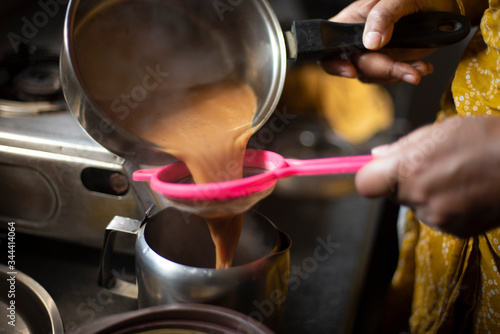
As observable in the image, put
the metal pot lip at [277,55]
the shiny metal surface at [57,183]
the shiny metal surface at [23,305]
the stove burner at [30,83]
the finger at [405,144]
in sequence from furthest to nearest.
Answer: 1. the stove burner at [30,83]
2. the shiny metal surface at [57,183]
3. the metal pot lip at [277,55]
4. the shiny metal surface at [23,305]
5. the finger at [405,144]

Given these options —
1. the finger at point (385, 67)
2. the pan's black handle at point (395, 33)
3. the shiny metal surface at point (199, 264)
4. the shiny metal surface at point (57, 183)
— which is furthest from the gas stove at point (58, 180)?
the finger at point (385, 67)

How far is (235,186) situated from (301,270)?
430 millimetres

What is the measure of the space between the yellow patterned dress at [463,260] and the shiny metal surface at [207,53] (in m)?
0.37

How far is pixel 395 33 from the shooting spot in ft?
2.68

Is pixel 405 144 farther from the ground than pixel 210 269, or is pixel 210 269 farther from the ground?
pixel 405 144

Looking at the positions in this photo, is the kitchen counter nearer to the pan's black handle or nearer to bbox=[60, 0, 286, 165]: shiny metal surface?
bbox=[60, 0, 286, 165]: shiny metal surface

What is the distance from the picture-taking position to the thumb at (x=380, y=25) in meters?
0.78

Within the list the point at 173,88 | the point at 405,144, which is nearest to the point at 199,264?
the point at 173,88

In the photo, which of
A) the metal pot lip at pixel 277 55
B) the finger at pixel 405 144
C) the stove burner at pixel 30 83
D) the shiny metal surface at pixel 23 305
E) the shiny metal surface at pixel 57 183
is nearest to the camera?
the finger at pixel 405 144

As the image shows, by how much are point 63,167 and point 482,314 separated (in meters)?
0.88

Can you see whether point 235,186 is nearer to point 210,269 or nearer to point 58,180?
point 210,269

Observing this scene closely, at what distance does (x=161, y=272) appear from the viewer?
1.94ft

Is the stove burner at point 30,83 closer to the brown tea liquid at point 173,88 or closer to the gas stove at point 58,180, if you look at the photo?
the gas stove at point 58,180

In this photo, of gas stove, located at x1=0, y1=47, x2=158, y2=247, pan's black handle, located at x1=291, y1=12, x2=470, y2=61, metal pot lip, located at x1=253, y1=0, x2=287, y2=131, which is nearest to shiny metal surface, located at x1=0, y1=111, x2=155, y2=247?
gas stove, located at x1=0, y1=47, x2=158, y2=247
